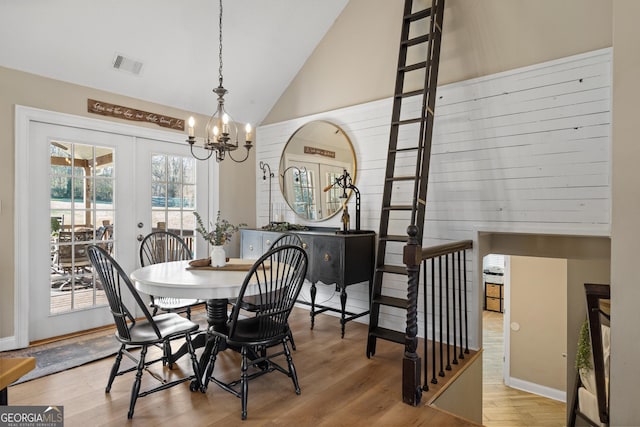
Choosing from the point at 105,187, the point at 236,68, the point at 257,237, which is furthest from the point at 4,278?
the point at 236,68

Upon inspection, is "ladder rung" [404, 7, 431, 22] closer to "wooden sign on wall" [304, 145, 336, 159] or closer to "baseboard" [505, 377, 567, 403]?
"wooden sign on wall" [304, 145, 336, 159]

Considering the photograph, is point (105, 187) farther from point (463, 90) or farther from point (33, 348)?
point (463, 90)

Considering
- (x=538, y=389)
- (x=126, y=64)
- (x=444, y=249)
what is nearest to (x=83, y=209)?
(x=126, y=64)

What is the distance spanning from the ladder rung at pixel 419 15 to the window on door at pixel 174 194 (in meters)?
2.80

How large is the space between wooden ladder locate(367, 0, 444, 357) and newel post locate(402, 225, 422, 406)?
0.21 m

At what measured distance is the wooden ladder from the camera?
9.20 ft

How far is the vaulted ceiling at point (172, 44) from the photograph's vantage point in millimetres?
2965

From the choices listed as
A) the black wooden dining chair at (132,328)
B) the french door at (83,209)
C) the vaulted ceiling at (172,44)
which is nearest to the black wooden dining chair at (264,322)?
the black wooden dining chair at (132,328)

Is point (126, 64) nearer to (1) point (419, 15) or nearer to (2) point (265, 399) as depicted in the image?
(1) point (419, 15)

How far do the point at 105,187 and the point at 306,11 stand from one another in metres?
2.72

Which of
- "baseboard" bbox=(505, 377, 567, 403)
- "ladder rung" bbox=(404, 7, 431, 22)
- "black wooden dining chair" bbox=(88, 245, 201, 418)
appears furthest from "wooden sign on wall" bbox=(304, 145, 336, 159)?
"baseboard" bbox=(505, 377, 567, 403)

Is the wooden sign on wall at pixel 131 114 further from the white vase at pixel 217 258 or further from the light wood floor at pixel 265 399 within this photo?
the light wood floor at pixel 265 399

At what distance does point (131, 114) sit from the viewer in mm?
3793

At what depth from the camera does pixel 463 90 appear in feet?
10.4
